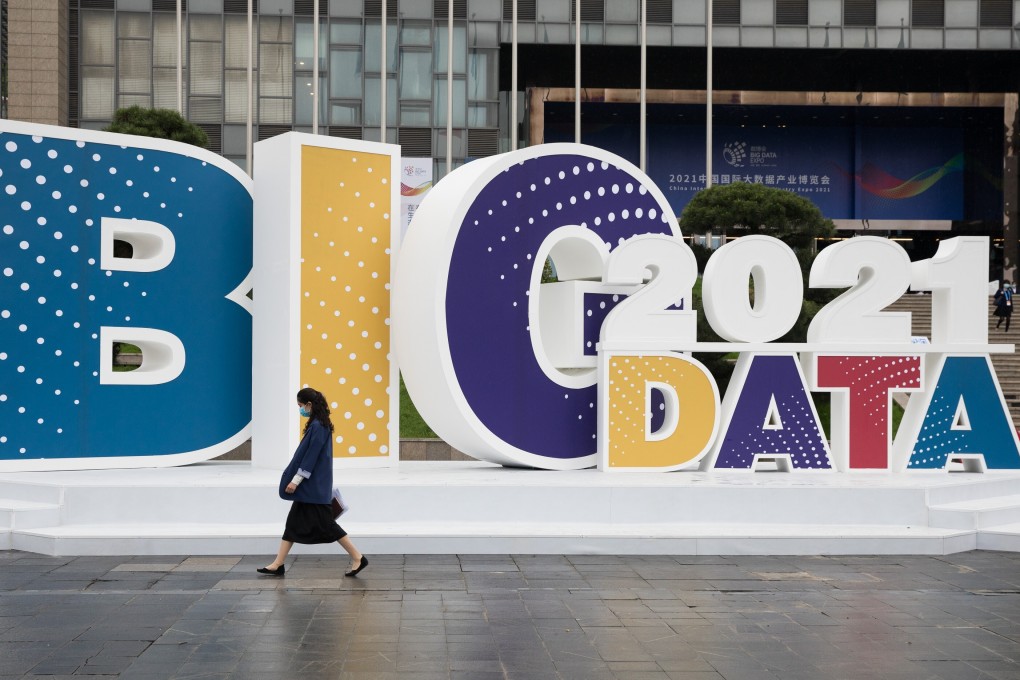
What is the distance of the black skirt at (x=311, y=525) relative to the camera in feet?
33.6

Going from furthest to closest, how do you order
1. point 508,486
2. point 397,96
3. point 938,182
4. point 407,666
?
point 938,182 → point 397,96 → point 508,486 → point 407,666

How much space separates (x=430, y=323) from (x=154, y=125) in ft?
55.2

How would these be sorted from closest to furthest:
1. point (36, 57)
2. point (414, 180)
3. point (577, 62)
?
1. point (36, 57)
2. point (577, 62)
3. point (414, 180)

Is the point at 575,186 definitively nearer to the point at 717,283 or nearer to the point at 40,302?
the point at 717,283

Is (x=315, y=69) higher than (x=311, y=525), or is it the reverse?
(x=315, y=69)

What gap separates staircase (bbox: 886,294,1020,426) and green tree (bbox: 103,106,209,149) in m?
17.2

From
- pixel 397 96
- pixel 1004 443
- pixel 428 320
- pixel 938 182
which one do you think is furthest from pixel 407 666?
pixel 938 182

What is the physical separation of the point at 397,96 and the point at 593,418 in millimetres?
27668

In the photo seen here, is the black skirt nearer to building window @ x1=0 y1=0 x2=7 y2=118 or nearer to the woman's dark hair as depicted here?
the woman's dark hair

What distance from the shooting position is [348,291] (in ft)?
46.8

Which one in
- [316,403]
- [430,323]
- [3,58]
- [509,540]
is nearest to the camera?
[316,403]

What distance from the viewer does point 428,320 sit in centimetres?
1361

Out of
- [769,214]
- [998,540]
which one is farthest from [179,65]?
[998,540]

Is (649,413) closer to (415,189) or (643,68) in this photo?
(415,189)
